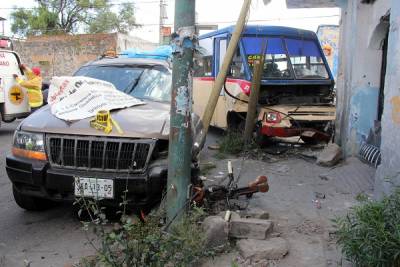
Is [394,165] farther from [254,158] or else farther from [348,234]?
[254,158]

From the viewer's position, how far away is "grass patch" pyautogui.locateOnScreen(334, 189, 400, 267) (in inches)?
121

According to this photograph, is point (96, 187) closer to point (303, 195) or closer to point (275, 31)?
point (303, 195)

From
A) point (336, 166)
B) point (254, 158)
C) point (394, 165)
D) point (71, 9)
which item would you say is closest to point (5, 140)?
point (254, 158)

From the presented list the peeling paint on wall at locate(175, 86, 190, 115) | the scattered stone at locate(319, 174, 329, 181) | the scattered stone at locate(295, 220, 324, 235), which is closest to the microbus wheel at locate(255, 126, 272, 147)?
the scattered stone at locate(319, 174, 329, 181)

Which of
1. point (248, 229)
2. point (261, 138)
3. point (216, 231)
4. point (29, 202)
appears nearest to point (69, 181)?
point (29, 202)

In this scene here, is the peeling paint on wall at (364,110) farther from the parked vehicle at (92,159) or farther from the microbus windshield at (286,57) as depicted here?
the parked vehicle at (92,159)

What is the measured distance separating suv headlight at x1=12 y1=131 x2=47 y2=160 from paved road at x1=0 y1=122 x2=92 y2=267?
29.9 inches

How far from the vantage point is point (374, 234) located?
3137mm

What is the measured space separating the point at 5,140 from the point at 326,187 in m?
7.53

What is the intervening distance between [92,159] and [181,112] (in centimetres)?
106

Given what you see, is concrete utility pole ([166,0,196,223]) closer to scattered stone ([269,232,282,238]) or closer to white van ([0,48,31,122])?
scattered stone ([269,232,282,238])

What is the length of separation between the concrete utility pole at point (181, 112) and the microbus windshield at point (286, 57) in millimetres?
5041

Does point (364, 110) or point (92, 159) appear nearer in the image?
point (92, 159)

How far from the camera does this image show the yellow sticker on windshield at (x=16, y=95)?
1163 centimetres
